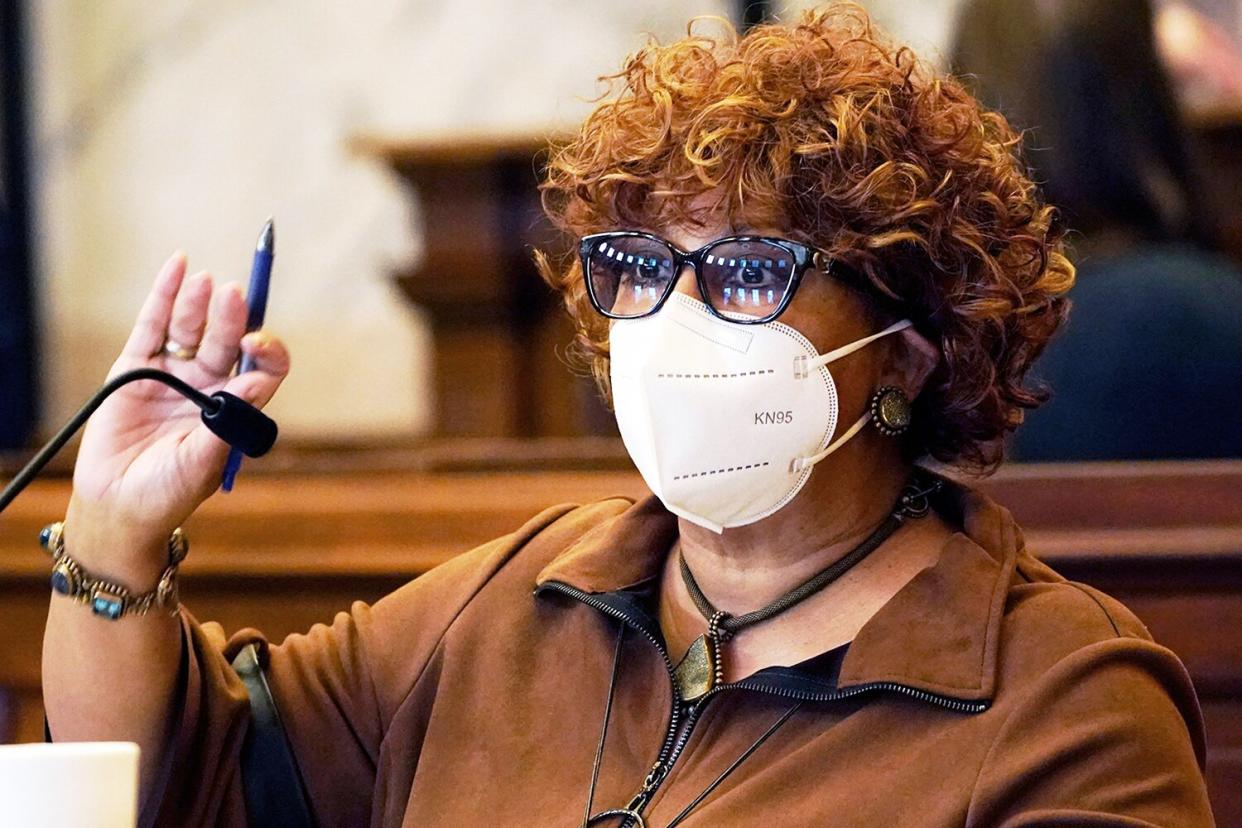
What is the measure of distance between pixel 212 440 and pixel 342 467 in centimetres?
101

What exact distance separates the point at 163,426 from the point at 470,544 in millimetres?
548

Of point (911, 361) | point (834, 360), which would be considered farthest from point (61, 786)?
point (911, 361)

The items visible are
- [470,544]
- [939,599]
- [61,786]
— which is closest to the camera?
[61,786]

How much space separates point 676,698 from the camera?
4.70 feet

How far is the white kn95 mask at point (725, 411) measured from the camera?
1.40 metres

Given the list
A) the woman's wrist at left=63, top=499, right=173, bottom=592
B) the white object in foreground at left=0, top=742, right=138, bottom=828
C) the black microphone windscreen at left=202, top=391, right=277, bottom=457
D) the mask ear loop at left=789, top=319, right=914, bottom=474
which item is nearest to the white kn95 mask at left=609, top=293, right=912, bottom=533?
the mask ear loop at left=789, top=319, right=914, bottom=474

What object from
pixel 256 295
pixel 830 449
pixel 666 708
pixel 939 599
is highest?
pixel 256 295

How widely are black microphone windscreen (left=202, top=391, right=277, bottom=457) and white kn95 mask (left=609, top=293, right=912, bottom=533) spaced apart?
1.03 feet

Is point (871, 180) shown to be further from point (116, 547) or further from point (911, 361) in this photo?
point (116, 547)

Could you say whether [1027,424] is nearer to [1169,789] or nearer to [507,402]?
[1169,789]

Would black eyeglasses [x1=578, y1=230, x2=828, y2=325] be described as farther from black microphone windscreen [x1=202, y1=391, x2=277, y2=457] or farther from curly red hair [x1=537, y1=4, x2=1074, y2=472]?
black microphone windscreen [x1=202, y1=391, x2=277, y2=457]

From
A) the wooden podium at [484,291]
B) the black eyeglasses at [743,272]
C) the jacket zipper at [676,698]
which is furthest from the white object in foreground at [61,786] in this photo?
the wooden podium at [484,291]

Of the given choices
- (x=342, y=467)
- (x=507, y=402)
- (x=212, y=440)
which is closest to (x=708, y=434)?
(x=212, y=440)

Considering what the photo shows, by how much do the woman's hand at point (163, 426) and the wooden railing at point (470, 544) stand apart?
0.53 metres
